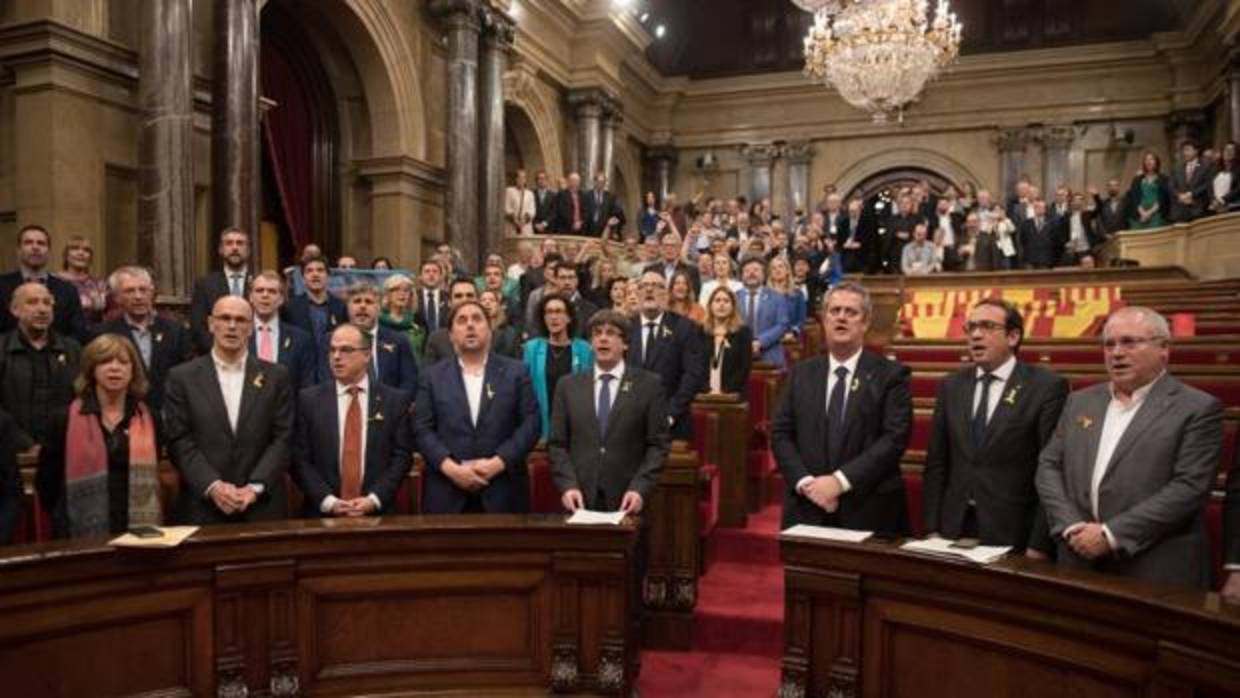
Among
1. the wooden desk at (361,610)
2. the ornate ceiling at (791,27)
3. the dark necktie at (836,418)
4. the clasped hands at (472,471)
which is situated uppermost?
the ornate ceiling at (791,27)

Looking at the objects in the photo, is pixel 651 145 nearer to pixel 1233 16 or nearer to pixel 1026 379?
pixel 1233 16

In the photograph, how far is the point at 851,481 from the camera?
248 centimetres

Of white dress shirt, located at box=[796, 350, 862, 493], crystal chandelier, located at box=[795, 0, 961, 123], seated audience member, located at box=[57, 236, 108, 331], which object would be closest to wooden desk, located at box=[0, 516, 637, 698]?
white dress shirt, located at box=[796, 350, 862, 493]

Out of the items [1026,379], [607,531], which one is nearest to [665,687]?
[607,531]

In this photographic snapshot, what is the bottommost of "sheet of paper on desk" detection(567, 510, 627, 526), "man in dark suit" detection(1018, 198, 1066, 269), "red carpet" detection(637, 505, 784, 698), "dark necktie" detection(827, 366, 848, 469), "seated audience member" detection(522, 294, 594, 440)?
"red carpet" detection(637, 505, 784, 698)

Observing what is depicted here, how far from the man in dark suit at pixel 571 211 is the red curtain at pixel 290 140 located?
258 centimetres

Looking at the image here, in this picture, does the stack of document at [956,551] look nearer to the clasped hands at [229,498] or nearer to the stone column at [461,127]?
the clasped hands at [229,498]

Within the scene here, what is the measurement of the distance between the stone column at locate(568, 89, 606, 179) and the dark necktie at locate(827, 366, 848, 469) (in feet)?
33.3

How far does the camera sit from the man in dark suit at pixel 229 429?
250 cm

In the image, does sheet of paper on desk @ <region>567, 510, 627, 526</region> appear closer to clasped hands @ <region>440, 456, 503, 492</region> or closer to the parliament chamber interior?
the parliament chamber interior

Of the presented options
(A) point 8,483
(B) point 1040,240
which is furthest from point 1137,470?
(B) point 1040,240

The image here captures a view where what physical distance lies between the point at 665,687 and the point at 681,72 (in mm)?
14415

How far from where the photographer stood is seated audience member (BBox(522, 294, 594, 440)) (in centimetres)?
331

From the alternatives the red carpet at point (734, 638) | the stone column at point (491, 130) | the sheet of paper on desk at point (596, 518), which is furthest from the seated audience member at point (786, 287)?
the stone column at point (491, 130)
